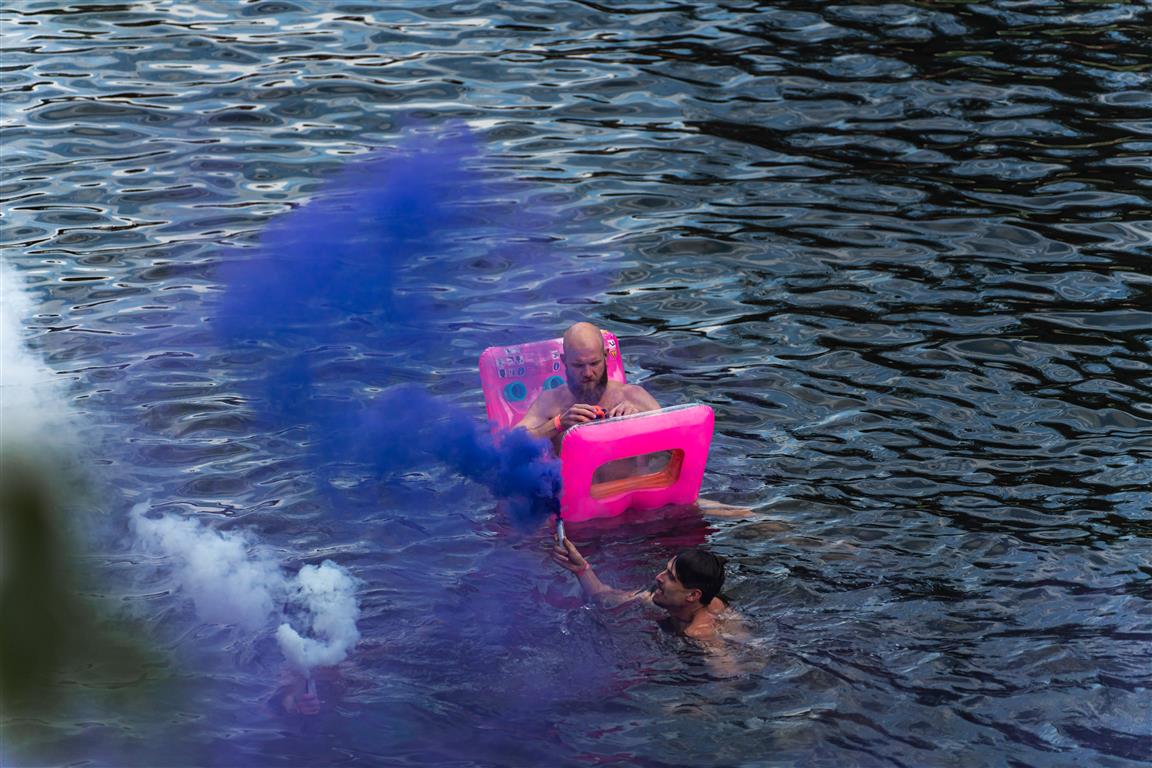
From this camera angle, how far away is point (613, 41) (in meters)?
15.6

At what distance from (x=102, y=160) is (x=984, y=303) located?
832 centimetres

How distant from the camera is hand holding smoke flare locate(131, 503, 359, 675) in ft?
23.5

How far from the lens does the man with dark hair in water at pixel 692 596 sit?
23.5ft

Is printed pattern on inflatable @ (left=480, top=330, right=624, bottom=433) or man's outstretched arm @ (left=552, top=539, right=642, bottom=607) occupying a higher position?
printed pattern on inflatable @ (left=480, top=330, right=624, bottom=433)

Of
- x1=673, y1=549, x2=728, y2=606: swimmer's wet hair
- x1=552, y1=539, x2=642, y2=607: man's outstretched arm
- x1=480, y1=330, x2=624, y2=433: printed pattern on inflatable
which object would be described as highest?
x1=480, y1=330, x2=624, y2=433: printed pattern on inflatable

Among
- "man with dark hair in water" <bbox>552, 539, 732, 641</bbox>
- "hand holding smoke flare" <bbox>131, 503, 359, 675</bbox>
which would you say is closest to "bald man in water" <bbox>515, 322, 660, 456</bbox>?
"man with dark hair in water" <bbox>552, 539, 732, 641</bbox>

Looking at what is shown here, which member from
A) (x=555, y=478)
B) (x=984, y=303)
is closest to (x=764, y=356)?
(x=984, y=303)

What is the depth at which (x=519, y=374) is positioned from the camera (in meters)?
9.22

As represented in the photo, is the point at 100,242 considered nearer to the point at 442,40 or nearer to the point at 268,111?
the point at 268,111

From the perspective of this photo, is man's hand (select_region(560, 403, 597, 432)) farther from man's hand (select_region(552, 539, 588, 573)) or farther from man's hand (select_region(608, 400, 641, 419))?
man's hand (select_region(552, 539, 588, 573))

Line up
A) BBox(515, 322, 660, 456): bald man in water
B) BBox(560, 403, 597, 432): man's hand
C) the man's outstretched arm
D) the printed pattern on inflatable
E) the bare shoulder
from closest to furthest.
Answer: the man's outstretched arm, BBox(560, 403, 597, 432): man's hand, BBox(515, 322, 660, 456): bald man in water, the bare shoulder, the printed pattern on inflatable

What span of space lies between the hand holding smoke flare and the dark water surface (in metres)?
0.13

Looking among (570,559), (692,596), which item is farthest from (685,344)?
(692,596)

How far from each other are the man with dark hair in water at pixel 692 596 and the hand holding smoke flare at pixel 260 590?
4.49ft
